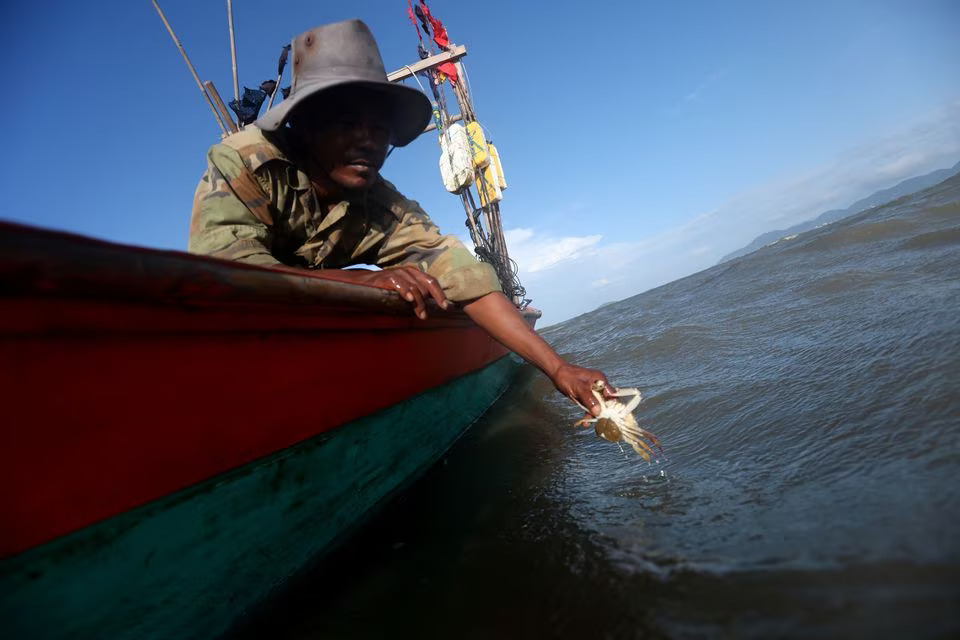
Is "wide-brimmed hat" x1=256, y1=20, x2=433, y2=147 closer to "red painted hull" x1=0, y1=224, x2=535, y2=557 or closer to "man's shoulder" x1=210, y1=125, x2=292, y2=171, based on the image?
"man's shoulder" x1=210, y1=125, x2=292, y2=171

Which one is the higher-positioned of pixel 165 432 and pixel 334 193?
pixel 334 193

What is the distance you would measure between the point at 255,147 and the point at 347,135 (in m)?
0.36

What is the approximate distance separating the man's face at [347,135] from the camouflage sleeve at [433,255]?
0.46 metres

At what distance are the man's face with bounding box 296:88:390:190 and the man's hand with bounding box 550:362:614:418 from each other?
121cm

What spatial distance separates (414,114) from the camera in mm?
2229

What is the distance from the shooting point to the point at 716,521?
1010 mm

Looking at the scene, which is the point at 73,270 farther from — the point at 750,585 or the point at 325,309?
the point at 750,585

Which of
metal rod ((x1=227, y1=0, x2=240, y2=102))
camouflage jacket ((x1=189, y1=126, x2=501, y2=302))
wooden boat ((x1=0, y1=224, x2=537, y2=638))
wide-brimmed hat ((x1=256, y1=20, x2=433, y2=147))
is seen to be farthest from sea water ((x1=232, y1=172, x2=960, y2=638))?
metal rod ((x1=227, y1=0, x2=240, y2=102))

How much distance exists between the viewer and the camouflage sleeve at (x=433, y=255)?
1932 mm

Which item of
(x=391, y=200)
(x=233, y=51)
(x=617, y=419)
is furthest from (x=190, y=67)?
(x=617, y=419)

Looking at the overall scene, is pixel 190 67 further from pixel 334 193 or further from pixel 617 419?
pixel 617 419

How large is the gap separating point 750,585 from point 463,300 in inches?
55.4

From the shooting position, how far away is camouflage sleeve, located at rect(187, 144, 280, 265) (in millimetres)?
1491

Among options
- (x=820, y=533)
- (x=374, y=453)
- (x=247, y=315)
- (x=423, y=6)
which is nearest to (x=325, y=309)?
(x=247, y=315)
